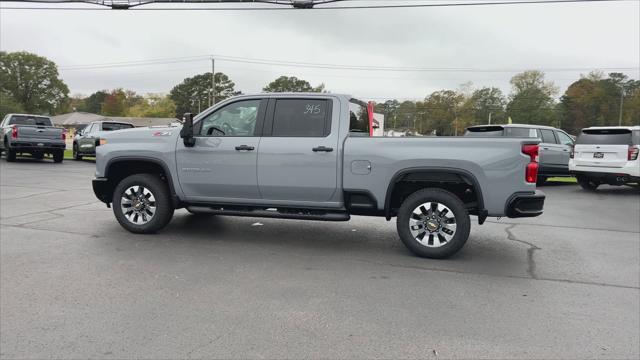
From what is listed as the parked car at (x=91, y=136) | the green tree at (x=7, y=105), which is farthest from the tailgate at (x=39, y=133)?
the green tree at (x=7, y=105)

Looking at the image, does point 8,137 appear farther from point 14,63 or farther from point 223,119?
point 14,63

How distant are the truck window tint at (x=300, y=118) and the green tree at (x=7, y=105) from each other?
86940 millimetres

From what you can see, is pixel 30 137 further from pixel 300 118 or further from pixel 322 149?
pixel 322 149

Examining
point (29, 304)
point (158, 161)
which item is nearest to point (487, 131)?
point (158, 161)

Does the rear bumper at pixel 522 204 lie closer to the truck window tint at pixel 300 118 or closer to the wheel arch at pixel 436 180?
the wheel arch at pixel 436 180

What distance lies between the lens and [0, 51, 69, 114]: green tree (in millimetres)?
93250

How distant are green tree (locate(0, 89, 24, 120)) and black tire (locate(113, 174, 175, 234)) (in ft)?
280

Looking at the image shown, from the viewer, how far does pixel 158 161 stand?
664 cm

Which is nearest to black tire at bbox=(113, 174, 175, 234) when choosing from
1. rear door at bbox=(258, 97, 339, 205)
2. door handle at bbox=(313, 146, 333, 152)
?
rear door at bbox=(258, 97, 339, 205)

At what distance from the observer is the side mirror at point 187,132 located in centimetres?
639

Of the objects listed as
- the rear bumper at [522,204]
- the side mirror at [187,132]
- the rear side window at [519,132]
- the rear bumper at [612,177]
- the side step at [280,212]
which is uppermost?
the rear side window at [519,132]

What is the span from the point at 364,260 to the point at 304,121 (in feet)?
6.56

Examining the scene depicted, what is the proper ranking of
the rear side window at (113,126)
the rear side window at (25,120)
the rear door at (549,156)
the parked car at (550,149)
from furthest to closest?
the rear side window at (113,126) → the rear side window at (25,120) → the rear door at (549,156) → the parked car at (550,149)

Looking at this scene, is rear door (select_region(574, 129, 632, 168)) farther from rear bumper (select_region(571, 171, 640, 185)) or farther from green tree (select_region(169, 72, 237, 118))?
green tree (select_region(169, 72, 237, 118))
